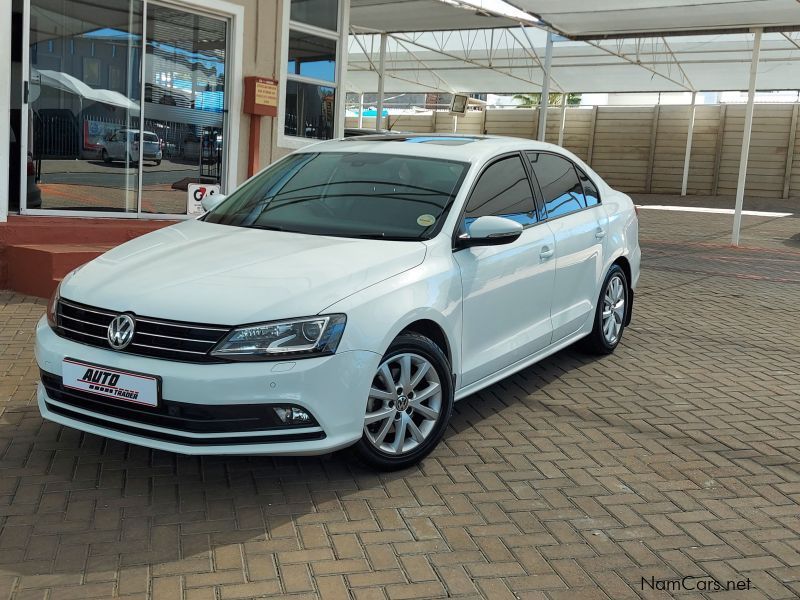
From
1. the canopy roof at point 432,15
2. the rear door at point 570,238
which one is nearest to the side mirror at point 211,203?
the rear door at point 570,238

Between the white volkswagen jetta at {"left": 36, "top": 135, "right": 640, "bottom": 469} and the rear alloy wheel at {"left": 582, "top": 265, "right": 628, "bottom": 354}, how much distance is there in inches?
28.2

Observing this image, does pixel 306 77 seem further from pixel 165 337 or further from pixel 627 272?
pixel 165 337

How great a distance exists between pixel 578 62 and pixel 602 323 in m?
21.4

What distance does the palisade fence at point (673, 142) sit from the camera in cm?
2886

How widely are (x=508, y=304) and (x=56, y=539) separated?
8.52ft

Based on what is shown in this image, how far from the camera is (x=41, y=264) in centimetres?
746

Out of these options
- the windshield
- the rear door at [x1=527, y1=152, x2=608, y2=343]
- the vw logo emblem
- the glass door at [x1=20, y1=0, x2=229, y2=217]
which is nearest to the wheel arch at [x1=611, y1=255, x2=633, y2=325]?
the rear door at [x1=527, y1=152, x2=608, y2=343]

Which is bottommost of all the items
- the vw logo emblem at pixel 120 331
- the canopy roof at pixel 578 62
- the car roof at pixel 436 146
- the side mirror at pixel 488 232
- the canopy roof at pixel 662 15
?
the vw logo emblem at pixel 120 331

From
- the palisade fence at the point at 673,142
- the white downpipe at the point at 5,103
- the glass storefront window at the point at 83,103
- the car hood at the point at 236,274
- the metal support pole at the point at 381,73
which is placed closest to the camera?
the car hood at the point at 236,274

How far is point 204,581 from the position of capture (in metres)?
3.07

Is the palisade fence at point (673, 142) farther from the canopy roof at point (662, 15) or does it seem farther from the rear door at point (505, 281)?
the rear door at point (505, 281)

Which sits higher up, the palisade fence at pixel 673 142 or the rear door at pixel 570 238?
the palisade fence at pixel 673 142

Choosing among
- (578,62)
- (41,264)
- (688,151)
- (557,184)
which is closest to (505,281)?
(557,184)

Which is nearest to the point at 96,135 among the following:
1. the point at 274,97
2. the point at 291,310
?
the point at 274,97
